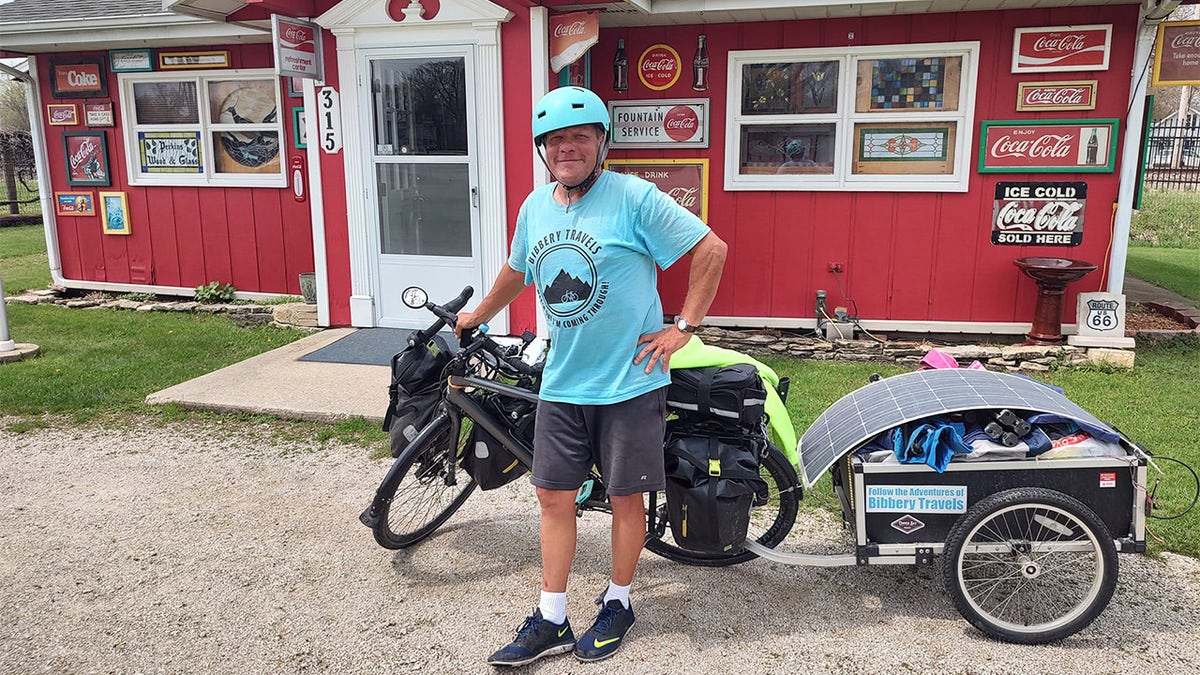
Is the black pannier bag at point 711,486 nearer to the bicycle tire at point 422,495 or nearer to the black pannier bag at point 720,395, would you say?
the black pannier bag at point 720,395

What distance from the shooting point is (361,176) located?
23.9 feet

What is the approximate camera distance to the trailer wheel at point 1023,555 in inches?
117

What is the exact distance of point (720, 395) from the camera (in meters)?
3.09

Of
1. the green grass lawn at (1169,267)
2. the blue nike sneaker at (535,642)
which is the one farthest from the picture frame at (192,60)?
the green grass lawn at (1169,267)

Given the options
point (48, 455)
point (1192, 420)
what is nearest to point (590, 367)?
point (48, 455)

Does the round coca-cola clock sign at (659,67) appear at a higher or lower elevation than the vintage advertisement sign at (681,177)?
→ higher

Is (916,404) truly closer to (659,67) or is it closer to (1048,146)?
(1048,146)

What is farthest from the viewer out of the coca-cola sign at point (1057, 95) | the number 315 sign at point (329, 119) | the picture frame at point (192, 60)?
the picture frame at point (192, 60)

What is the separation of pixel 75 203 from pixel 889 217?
8.38 meters

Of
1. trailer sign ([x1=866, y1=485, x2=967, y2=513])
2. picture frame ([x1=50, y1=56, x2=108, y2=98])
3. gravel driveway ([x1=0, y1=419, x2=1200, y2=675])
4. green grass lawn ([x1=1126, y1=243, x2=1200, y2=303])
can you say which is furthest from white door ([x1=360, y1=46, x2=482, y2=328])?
green grass lawn ([x1=1126, y1=243, x2=1200, y2=303])

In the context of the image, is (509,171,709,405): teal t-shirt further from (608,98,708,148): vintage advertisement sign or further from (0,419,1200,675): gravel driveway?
(608,98,708,148): vintage advertisement sign

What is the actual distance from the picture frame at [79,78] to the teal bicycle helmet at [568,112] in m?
8.18

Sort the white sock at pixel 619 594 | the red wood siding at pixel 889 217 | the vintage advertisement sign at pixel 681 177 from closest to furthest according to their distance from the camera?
1. the white sock at pixel 619 594
2. the red wood siding at pixel 889 217
3. the vintage advertisement sign at pixel 681 177

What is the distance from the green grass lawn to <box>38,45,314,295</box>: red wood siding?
9.52 metres
